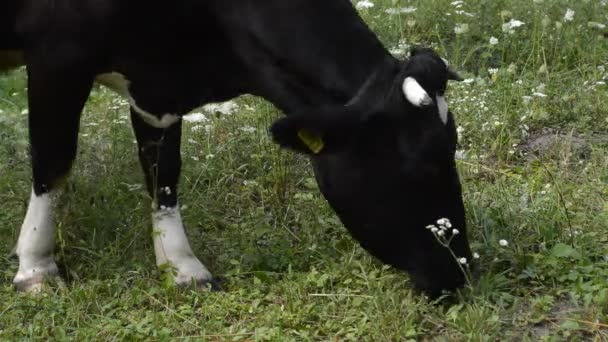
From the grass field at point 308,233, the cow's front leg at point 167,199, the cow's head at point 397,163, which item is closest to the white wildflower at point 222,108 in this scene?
the grass field at point 308,233

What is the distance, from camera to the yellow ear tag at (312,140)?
11.1 ft

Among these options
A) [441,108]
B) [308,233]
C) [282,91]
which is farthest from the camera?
[308,233]

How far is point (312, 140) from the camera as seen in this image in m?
3.46

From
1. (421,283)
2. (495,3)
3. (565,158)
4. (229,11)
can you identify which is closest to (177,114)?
(229,11)

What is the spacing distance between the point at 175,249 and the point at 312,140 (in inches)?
41.7

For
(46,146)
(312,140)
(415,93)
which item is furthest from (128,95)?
(415,93)

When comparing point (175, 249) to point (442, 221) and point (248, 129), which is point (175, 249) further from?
point (442, 221)

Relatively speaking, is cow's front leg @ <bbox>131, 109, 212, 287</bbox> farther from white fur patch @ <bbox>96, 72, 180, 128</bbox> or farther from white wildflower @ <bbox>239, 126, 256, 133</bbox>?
white wildflower @ <bbox>239, 126, 256, 133</bbox>

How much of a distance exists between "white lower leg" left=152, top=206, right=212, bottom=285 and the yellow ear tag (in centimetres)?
90

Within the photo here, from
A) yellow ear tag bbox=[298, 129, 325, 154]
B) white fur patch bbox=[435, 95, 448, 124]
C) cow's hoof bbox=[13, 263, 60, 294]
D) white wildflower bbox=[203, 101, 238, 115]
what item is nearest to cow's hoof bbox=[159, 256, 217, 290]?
cow's hoof bbox=[13, 263, 60, 294]

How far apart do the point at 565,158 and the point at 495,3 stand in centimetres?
243

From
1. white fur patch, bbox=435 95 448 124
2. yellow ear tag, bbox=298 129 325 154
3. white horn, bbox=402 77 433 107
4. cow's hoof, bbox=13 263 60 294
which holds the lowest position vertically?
cow's hoof, bbox=13 263 60 294

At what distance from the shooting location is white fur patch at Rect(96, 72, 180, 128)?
406 centimetres

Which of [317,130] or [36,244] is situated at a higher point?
[317,130]
